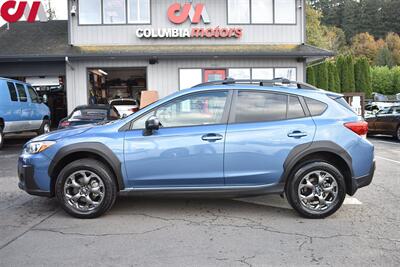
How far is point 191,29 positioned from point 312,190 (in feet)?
49.7

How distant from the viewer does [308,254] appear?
15.8ft

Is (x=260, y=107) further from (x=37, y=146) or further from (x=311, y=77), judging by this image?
(x=311, y=77)

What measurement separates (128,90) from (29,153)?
21.7 m

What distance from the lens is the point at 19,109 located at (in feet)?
49.5

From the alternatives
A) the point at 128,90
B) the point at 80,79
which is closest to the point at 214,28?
the point at 80,79

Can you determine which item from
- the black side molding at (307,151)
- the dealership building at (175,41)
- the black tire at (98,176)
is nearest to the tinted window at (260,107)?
the black side molding at (307,151)

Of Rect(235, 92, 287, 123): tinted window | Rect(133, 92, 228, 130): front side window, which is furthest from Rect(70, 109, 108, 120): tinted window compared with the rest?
Rect(235, 92, 287, 123): tinted window

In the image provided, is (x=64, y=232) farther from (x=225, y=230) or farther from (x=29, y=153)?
(x=225, y=230)

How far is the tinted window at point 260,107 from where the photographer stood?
615 cm

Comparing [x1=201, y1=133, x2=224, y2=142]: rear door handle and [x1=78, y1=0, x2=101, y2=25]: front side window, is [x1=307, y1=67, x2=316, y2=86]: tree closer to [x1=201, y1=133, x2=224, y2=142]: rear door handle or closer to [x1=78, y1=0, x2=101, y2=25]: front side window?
[x1=78, y1=0, x2=101, y2=25]: front side window

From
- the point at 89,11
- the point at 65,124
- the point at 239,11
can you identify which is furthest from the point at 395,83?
the point at 65,124

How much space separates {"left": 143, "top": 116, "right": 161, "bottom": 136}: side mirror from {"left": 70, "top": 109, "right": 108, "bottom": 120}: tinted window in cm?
790

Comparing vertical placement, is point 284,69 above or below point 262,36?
below

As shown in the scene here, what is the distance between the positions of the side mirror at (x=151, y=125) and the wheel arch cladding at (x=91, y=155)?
51 centimetres
